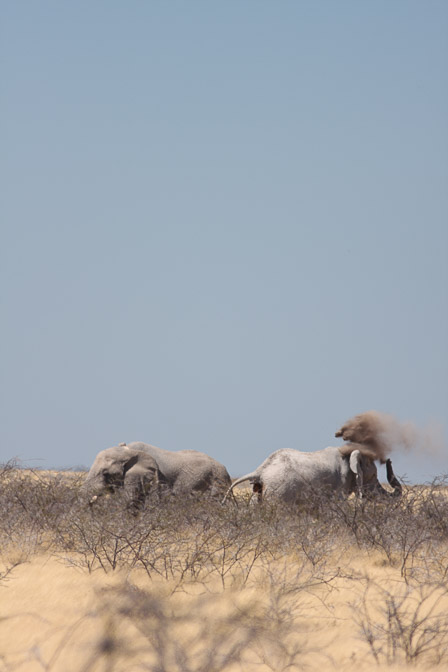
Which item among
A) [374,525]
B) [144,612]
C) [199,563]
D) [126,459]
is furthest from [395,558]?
[126,459]

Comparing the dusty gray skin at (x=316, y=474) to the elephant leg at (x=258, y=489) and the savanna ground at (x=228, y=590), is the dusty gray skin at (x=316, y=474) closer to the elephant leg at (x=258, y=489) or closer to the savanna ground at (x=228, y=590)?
the elephant leg at (x=258, y=489)

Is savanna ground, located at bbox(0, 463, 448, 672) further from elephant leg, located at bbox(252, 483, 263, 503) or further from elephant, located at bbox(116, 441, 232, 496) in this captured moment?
elephant, located at bbox(116, 441, 232, 496)

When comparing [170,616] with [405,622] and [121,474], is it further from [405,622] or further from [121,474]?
[121,474]

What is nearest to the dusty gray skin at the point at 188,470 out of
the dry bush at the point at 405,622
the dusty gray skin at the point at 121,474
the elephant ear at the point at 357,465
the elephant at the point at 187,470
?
the elephant at the point at 187,470

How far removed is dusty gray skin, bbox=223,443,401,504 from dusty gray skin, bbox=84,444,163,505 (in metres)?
1.48

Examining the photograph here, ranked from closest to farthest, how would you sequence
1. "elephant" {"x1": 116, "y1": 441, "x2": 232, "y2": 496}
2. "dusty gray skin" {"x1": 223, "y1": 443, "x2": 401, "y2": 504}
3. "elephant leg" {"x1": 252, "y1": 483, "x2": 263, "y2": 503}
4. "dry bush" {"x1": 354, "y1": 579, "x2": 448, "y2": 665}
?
"dry bush" {"x1": 354, "y1": 579, "x2": 448, "y2": 665} < "dusty gray skin" {"x1": 223, "y1": 443, "x2": 401, "y2": 504} < "elephant leg" {"x1": 252, "y1": 483, "x2": 263, "y2": 503} < "elephant" {"x1": 116, "y1": 441, "x2": 232, "y2": 496}

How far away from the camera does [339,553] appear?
8781 mm

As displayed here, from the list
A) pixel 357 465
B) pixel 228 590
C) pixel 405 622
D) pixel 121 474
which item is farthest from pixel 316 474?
pixel 405 622

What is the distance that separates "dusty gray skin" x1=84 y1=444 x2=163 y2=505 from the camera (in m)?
12.2

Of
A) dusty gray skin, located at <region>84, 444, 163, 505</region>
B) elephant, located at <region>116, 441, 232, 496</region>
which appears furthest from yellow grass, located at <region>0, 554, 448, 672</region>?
elephant, located at <region>116, 441, 232, 496</region>

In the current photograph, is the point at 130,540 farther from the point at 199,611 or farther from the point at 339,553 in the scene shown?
the point at 339,553

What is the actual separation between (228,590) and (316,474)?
4.50 meters

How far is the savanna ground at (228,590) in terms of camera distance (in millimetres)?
7453

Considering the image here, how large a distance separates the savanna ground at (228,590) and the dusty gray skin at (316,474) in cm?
210
